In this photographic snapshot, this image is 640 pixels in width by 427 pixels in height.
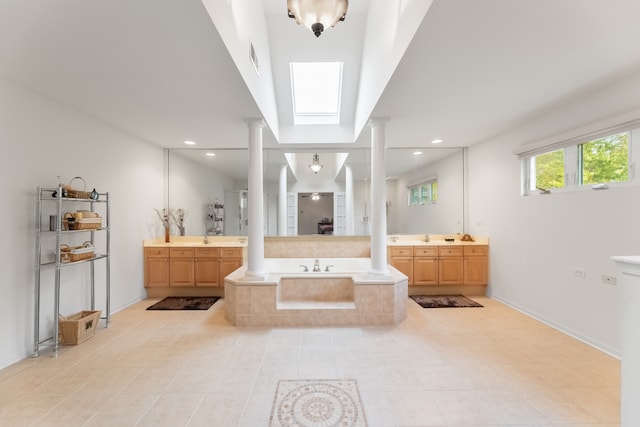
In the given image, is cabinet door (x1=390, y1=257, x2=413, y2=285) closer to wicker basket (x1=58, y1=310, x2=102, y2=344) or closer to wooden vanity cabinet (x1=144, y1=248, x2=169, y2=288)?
wooden vanity cabinet (x1=144, y1=248, x2=169, y2=288)

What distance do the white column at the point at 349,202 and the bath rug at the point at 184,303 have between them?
2.52m

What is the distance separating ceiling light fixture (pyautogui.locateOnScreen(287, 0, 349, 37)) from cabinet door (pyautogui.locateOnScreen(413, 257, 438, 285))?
3.71 m

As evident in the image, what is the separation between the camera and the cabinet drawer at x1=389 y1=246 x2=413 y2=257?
4.57 meters

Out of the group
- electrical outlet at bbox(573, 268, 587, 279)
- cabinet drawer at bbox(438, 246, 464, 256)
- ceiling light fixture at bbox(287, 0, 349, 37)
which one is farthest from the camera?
cabinet drawer at bbox(438, 246, 464, 256)

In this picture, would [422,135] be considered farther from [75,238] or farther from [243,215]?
[75,238]

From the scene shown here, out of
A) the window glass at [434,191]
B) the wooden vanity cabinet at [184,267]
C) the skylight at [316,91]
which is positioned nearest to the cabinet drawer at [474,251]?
the window glass at [434,191]

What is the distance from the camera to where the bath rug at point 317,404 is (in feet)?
5.86

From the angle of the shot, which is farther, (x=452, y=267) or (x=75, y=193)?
(x=452, y=267)

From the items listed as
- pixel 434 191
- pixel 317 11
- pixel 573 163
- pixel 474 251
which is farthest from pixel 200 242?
pixel 573 163

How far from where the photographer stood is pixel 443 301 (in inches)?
167

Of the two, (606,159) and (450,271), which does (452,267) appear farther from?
(606,159)

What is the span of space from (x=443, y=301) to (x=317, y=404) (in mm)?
2956

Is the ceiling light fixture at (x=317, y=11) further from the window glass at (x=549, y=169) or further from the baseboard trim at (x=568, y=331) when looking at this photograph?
the baseboard trim at (x=568, y=331)

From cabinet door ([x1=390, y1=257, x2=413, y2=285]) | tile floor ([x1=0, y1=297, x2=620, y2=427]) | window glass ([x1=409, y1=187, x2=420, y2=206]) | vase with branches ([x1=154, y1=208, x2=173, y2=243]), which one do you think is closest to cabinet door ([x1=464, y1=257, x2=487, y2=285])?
cabinet door ([x1=390, y1=257, x2=413, y2=285])
